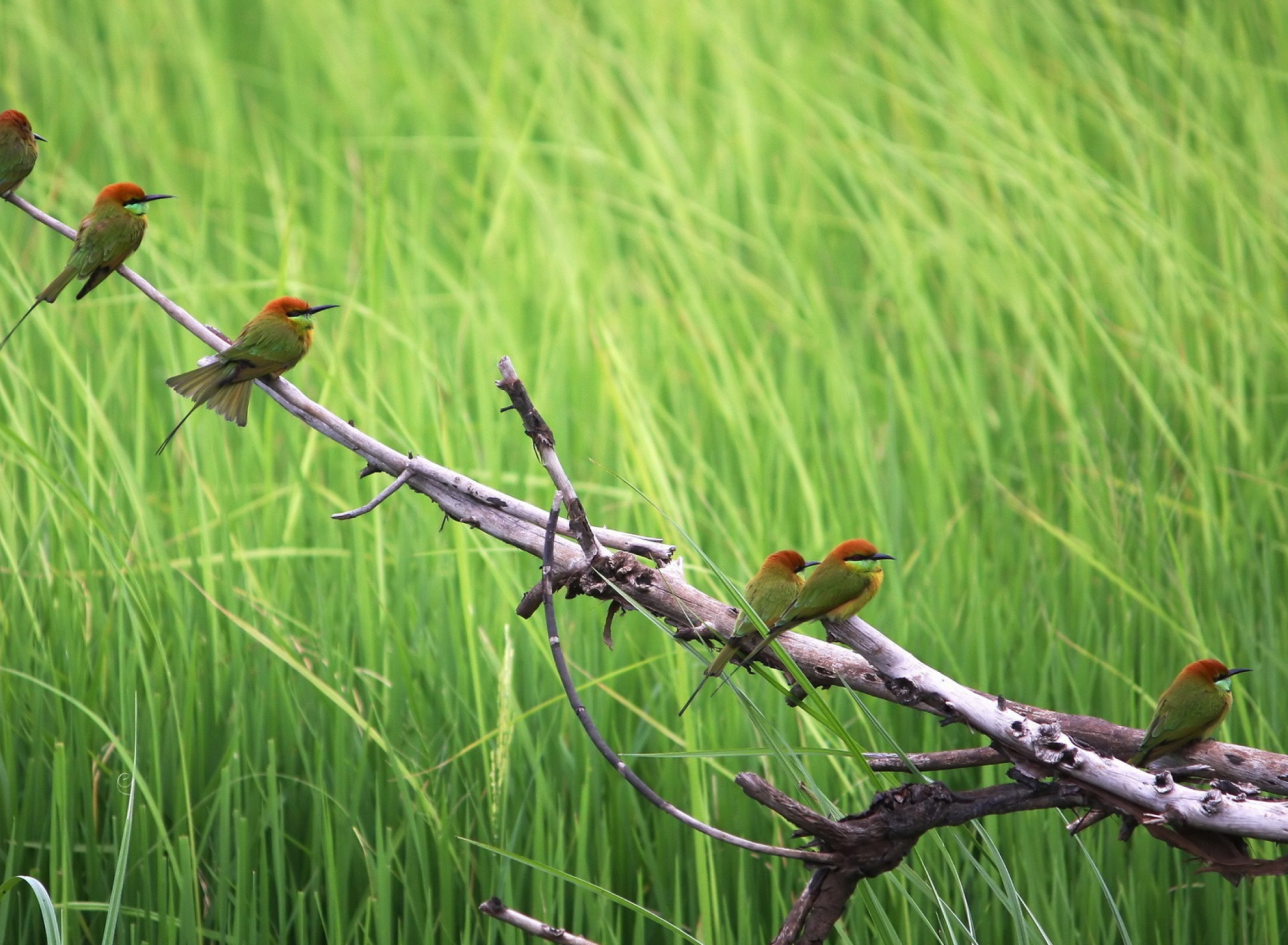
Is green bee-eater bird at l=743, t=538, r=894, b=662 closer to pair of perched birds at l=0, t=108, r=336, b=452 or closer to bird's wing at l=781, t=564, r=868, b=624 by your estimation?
bird's wing at l=781, t=564, r=868, b=624

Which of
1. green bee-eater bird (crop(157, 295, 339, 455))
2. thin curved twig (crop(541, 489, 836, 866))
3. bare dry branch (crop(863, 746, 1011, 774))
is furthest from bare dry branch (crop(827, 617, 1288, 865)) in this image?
green bee-eater bird (crop(157, 295, 339, 455))

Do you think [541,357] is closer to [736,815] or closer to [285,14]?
[736,815]

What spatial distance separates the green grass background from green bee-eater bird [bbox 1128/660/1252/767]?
0.20 m

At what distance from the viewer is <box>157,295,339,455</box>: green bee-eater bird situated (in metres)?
1.37

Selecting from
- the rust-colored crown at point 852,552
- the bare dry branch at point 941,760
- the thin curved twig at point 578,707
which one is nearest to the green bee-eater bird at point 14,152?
the thin curved twig at point 578,707

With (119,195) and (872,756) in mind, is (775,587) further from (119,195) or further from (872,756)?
(119,195)

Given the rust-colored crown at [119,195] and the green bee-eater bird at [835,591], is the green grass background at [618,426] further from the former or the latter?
the rust-colored crown at [119,195]

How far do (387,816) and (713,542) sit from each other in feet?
4.34

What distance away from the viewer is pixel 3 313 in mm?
3662

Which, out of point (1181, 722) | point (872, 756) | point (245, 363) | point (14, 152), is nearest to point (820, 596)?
point (872, 756)

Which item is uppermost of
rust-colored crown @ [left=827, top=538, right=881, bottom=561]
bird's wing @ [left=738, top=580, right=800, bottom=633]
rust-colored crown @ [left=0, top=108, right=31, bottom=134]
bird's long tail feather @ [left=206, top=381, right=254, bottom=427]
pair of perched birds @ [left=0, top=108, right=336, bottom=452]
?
rust-colored crown @ [left=0, top=108, right=31, bottom=134]

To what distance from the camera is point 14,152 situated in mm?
1398

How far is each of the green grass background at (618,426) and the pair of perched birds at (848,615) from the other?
16 cm

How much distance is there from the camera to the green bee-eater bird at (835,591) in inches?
51.6
